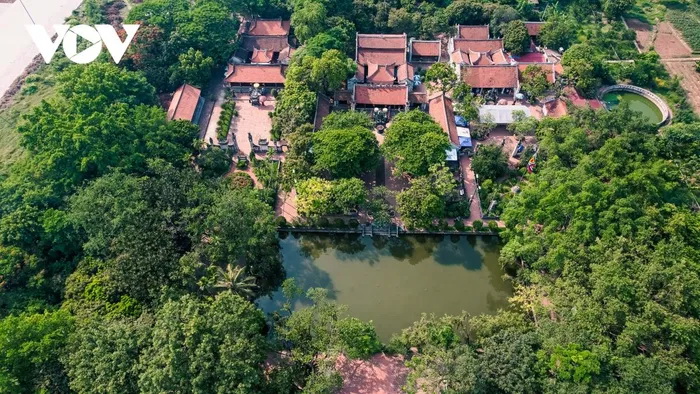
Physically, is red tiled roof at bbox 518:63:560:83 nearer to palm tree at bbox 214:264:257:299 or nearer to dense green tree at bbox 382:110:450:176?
dense green tree at bbox 382:110:450:176

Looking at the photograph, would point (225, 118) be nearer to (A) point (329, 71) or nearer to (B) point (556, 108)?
(A) point (329, 71)

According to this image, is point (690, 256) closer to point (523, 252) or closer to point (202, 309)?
point (523, 252)

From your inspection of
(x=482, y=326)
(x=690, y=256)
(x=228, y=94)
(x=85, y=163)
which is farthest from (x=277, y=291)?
(x=690, y=256)

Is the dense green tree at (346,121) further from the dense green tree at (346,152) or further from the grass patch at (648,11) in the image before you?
the grass patch at (648,11)

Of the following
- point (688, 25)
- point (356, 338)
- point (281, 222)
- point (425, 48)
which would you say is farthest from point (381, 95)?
point (688, 25)
